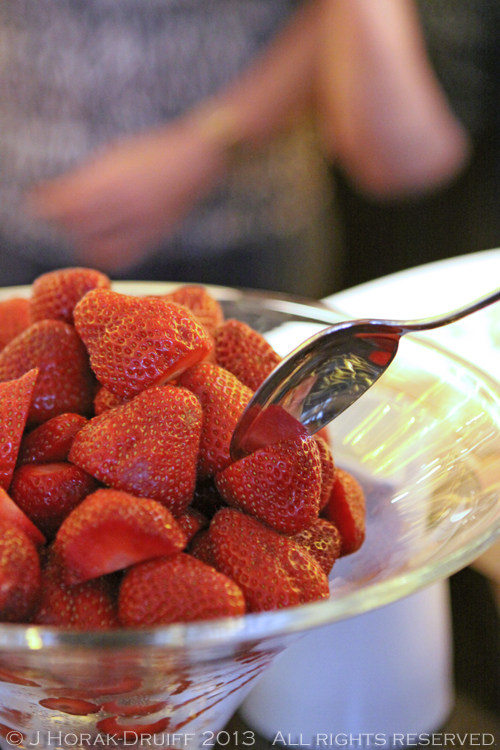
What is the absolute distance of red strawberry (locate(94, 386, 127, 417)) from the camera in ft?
1.78

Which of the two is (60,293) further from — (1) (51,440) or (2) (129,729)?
(2) (129,729)

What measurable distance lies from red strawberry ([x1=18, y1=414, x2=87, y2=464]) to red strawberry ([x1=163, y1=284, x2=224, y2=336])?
174 mm

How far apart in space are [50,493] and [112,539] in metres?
0.08

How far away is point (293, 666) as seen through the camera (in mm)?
599

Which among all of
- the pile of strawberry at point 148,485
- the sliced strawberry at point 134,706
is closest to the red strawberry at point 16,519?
the pile of strawberry at point 148,485

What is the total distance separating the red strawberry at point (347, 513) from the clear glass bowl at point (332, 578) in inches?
0.5

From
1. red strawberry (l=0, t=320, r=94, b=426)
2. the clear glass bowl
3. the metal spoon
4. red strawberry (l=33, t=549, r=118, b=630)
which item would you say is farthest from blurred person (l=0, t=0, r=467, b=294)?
red strawberry (l=33, t=549, r=118, b=630)

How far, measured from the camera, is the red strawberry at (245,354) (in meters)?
0.60

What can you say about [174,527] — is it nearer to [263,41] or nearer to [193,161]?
[193,161]

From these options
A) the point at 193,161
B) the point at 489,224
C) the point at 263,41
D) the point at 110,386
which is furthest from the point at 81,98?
the point at 489,224

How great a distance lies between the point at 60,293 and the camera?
0.64 m

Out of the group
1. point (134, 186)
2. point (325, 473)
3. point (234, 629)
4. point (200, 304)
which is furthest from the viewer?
point (134, 186)

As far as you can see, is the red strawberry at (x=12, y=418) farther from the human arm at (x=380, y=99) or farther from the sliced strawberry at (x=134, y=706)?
the human arm at (x=380, y=99)

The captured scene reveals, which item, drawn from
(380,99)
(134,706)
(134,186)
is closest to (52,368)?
(134,706)
